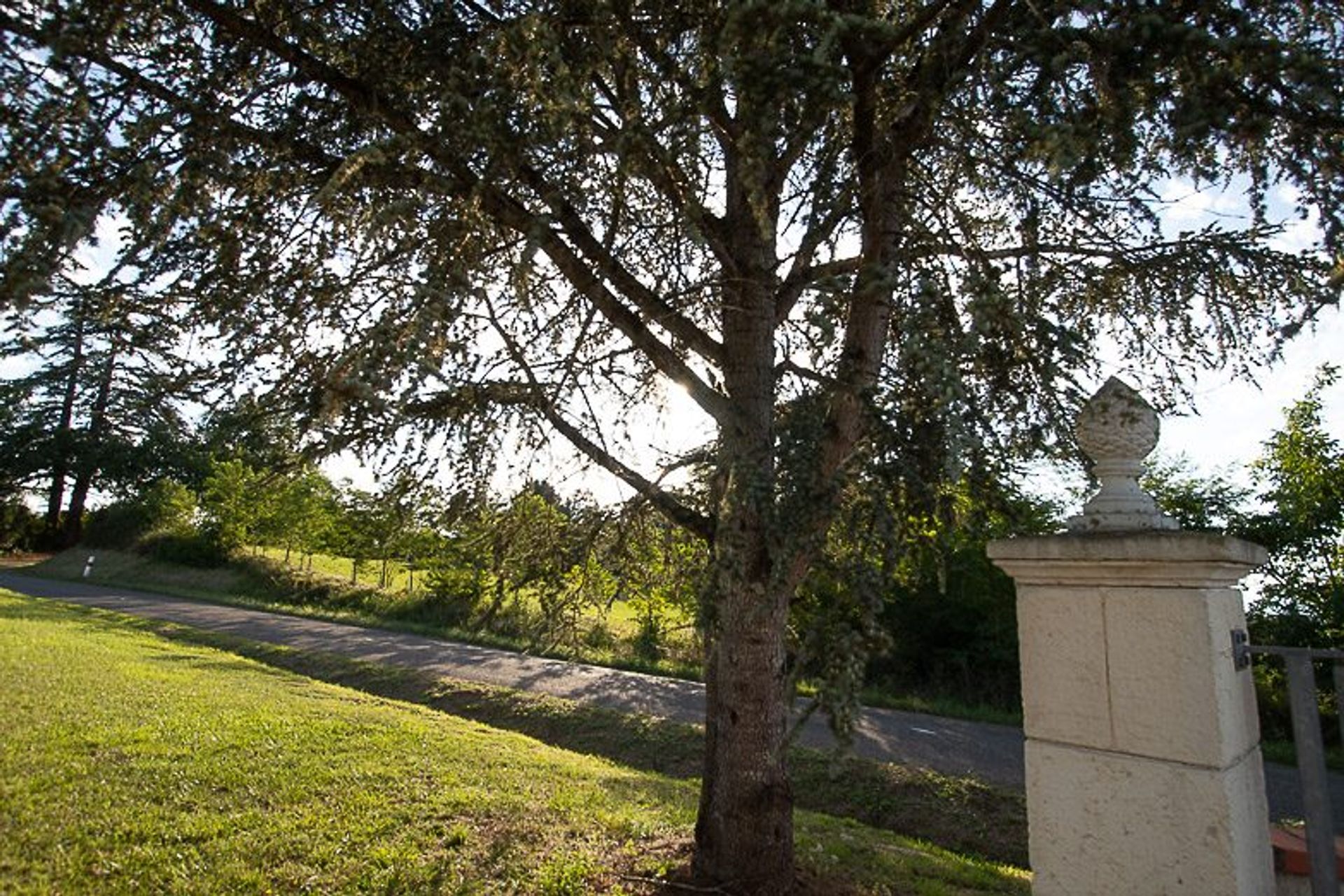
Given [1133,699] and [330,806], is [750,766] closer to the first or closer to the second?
[1133,699]

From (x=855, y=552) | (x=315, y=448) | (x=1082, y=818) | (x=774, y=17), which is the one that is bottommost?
(x=1082, y=818)

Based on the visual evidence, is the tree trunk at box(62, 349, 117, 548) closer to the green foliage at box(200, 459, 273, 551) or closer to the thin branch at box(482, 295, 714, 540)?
the green foliage at box(200, 459, 273, 551)

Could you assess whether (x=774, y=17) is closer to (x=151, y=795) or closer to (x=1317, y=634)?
(x=151, y=795)

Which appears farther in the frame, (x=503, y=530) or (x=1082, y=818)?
(x=503, y=530)

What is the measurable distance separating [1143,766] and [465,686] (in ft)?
36.5

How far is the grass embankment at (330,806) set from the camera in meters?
4.64

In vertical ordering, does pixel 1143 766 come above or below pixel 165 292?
below

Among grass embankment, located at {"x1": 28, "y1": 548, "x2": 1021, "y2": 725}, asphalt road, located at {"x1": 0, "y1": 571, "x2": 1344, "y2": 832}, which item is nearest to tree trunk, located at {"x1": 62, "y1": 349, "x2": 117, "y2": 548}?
grass embankment, located at {"x1": 28, "y1": 548, "x2": 1021, "y2": 725}

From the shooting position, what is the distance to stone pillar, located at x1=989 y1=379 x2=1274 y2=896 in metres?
2.28

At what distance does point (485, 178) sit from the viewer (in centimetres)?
361

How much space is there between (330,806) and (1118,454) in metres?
5.72

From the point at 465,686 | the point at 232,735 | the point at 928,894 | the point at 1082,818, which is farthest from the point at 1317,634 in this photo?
the point at 232,735

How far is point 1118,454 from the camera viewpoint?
8.78ft

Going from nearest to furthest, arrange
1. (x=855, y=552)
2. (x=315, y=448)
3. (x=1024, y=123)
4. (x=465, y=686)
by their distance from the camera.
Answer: (x=1024, y=123) → (x=855, y=552) → (x=315, y=448) → (x=465, y=686)
